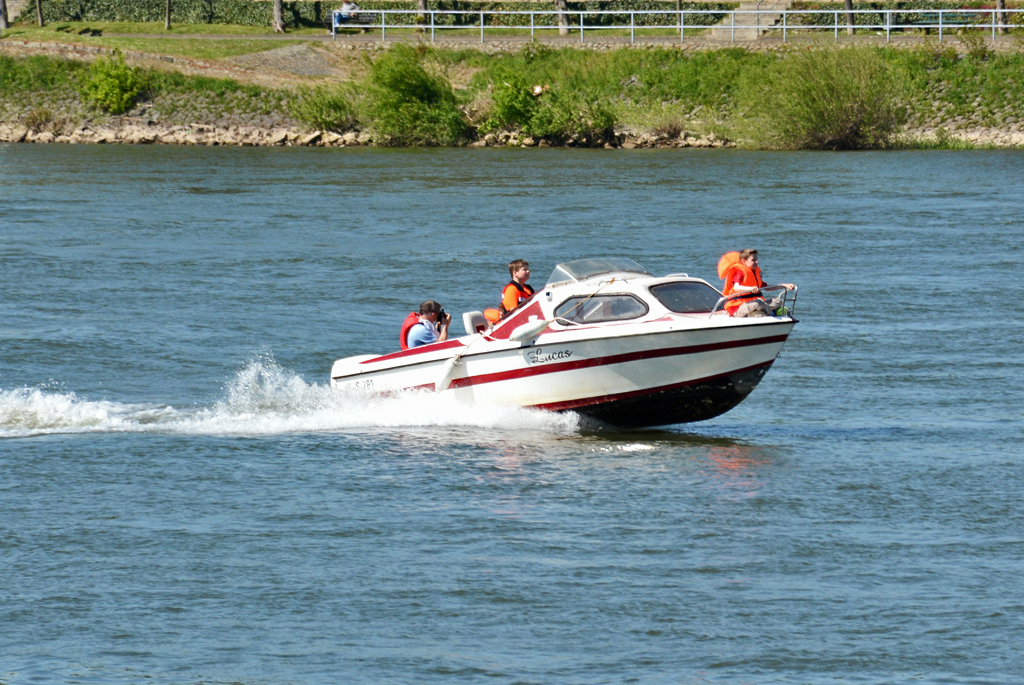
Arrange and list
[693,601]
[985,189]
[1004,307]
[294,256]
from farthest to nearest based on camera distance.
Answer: [985,189] < [294,256] < [1004,307] < [693,601]

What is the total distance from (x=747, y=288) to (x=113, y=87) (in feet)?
179

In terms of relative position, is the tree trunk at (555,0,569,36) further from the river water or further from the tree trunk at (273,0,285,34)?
the river water

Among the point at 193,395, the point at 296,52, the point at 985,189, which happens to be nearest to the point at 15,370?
the point at 193,395

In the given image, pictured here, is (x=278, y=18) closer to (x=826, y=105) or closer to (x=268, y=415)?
→ (x=826, y=105)

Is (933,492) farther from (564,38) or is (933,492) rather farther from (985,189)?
(564,38)

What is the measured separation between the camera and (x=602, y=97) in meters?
60.6

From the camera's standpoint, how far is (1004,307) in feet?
77.1

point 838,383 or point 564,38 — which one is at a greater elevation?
point 564,38

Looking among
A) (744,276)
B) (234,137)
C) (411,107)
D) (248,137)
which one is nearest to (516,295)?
(744,276)

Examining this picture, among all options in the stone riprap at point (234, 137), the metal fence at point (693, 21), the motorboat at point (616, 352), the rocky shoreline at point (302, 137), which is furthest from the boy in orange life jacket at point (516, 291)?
the metal fence at point (693, 21)

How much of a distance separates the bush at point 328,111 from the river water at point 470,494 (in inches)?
1241

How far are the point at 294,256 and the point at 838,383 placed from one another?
14577 millimetres

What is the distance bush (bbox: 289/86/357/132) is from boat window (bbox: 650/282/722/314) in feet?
156

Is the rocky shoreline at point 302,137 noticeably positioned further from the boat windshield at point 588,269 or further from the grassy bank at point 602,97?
the boat windshield at point 588,269
